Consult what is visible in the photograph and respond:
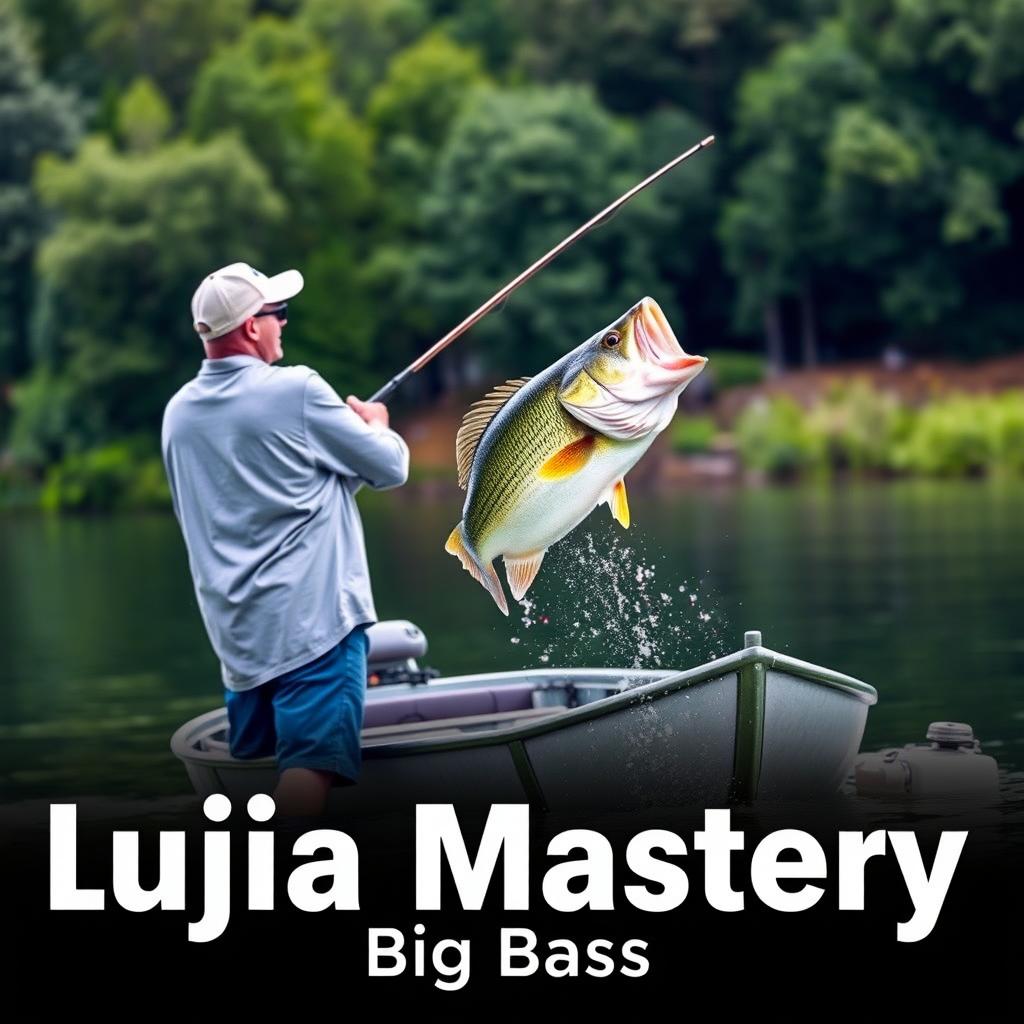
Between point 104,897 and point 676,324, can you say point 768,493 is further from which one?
point 104,897

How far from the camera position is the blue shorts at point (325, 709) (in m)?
7.89

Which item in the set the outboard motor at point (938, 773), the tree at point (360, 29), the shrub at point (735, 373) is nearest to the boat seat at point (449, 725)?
the outboard motor at point (938, 773)

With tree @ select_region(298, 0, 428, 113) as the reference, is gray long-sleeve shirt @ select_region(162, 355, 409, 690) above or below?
below

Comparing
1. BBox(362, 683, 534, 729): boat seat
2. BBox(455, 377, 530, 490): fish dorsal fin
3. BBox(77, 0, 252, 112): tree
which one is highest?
BBox(77, 0, 252, 112): tree

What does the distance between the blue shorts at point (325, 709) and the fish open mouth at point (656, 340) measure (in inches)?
67.2

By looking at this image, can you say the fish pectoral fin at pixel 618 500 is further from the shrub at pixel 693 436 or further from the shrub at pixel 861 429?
the shrub at pixel 693 436

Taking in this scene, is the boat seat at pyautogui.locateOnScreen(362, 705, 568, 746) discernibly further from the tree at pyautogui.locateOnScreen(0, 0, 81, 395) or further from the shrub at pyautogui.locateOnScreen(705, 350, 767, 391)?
the tree at pyautogui.locateOnScreen(0, 0, 81, 395)

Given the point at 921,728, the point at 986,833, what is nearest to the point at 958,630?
the point at 921,728

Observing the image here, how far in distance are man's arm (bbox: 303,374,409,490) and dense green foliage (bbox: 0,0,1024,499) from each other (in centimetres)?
4250

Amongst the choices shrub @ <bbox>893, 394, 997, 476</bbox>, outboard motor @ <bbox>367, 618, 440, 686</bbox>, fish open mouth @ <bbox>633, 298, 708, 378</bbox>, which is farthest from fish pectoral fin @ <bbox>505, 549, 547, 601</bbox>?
shrub @ <bbox>893, 394, 997, 476</bbox>

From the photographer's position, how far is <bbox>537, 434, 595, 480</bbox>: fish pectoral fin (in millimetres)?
7180

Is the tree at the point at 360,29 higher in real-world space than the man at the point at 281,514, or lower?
higher

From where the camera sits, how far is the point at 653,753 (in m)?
8.70

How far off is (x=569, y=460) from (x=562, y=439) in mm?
72
